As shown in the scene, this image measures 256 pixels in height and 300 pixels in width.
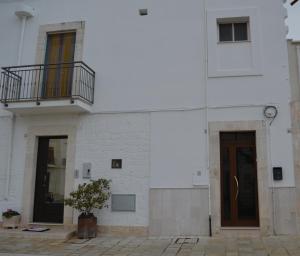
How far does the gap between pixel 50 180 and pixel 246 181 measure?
16.6 ft

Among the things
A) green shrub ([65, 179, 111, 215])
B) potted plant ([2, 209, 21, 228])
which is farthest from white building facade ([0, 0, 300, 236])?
green shrub ([65, 179, 111, 215])

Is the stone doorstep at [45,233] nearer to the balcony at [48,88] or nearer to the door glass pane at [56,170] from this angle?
the door glass pane at [56,170]

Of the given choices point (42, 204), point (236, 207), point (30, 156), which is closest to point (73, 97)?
point (30, 156)

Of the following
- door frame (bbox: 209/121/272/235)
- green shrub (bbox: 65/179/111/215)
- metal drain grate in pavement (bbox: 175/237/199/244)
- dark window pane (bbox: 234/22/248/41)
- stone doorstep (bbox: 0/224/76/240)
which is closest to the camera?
metal drain grate in pavement (bbox: 175/237/199/244)

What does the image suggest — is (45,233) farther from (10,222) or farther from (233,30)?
(233,30)

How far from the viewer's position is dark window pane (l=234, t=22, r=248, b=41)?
8.96 meters

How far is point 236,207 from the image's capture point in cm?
830

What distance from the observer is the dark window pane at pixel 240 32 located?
896 centimetres

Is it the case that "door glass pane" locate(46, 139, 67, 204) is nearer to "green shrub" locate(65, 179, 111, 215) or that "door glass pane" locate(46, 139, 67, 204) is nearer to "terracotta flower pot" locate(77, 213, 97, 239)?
"green shrub" locate(65, 179, 111, 215)

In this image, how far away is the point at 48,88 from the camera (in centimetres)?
975

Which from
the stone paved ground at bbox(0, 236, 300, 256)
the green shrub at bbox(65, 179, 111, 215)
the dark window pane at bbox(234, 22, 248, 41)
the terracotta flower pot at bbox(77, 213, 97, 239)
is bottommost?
the stone paved ground at bbox(0, 236, 300, 256)

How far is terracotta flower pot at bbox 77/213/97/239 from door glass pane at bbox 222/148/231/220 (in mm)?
3074

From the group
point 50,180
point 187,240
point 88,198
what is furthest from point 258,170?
point 50,180

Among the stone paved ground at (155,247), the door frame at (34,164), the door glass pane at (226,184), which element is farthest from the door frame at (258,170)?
the door frame at (34,164)
